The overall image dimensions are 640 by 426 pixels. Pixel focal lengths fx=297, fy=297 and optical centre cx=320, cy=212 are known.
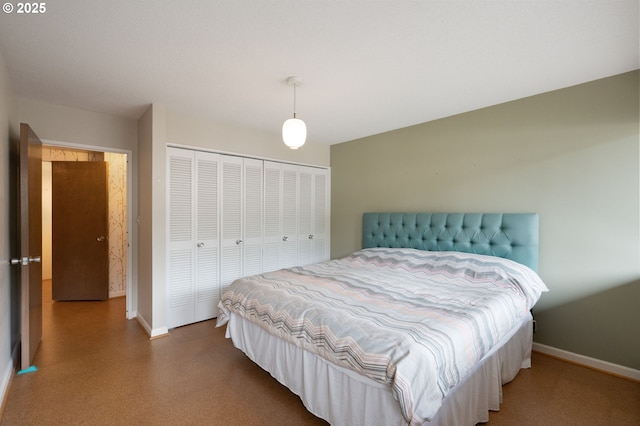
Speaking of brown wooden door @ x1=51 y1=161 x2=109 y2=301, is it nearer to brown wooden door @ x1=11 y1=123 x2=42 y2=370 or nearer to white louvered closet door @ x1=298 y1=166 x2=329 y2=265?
brown wooden door @ x1=11 y1=123 x2=42 y2=370

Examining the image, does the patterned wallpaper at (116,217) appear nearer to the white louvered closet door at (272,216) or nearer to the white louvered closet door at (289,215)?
Result: the white louvered closet door at (272,216)

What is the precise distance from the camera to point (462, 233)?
311 cm

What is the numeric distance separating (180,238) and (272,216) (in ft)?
4.05

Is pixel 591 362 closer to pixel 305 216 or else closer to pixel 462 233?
pixel 462 233

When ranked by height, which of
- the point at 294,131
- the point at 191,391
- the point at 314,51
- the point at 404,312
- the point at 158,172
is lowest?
the point at 191,391

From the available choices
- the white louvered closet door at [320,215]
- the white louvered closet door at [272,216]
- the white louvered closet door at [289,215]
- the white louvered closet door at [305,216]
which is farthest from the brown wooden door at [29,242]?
the white louvered closet door at [320,215]

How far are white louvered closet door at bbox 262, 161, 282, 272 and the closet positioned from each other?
0.01 metres

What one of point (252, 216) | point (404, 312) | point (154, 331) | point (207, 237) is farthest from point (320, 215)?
point (404, 312)

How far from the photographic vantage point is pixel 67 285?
4316mm

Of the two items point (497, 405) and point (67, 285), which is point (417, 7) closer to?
point (497, 405)

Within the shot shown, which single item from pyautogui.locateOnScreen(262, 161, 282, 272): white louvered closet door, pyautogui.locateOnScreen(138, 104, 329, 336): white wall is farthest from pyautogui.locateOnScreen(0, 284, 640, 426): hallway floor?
pyautogui.locateOnScreen(262, 161, 282, 272): white louvered closet door

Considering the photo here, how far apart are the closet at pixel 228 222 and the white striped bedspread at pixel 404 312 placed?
1.09 m

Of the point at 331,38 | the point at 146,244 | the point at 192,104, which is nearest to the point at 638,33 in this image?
the point at 331,38

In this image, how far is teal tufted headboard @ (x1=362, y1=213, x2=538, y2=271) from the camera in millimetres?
2721
